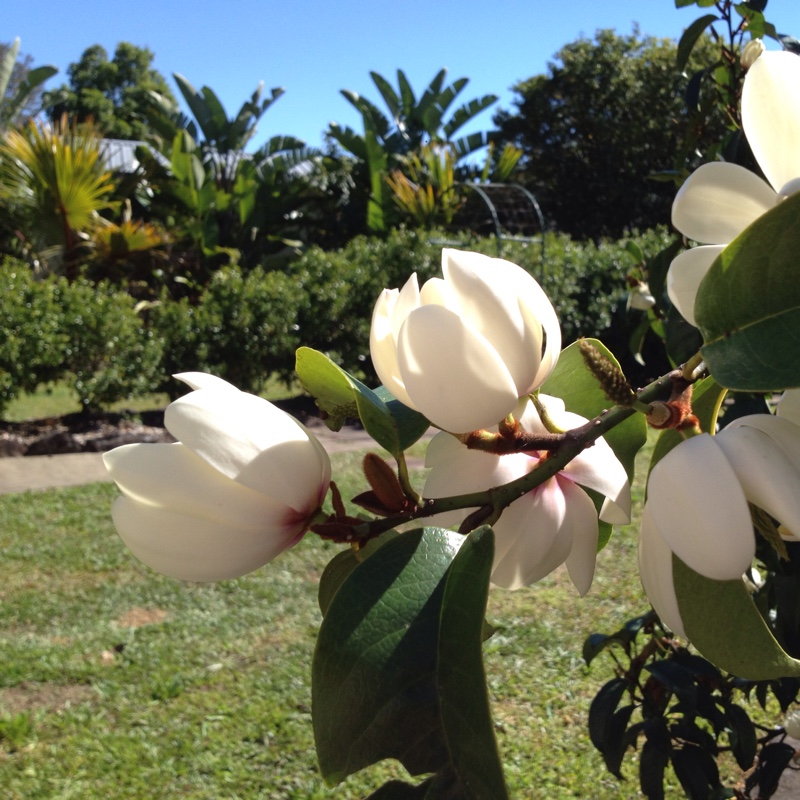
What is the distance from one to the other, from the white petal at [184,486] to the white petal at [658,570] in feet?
0.59

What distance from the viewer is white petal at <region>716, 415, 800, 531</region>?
330 millimetres

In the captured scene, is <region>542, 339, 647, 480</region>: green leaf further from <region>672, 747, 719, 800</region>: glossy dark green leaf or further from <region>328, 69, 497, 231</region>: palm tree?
<region>328, 69, 497, 231</region>: palm tree

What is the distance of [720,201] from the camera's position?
0.41 meters

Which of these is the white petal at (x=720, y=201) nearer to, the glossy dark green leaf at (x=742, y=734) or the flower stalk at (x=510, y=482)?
the flower stalk at (x=510, y=482)

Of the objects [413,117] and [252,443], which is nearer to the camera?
[252,443]

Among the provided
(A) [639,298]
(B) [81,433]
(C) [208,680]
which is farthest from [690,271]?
(B) [81,433]

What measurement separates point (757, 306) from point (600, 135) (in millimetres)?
19902

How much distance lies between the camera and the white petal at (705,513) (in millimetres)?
333

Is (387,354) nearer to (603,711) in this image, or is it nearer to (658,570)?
(658,570)

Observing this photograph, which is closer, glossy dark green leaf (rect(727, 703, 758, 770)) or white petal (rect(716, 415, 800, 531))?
white petal (rect(716, 415, 800, 531))

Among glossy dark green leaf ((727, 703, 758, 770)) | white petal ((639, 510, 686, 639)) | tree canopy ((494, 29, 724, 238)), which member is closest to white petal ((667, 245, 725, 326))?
white petal ((639, 510, 686, 639))

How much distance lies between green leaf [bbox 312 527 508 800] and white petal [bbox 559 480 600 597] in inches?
4.4

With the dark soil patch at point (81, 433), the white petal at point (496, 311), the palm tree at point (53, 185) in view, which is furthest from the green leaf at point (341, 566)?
the palm tree at point (53, 185)

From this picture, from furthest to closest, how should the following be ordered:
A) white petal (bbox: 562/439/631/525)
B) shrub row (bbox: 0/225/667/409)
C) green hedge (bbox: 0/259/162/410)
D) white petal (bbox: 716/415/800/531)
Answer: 1. shrub row (bbox: 0/225/667/409)
2. green hedge (bbox: 0/259/162/410)
3. white petal (bbox: 562/439/631/525)
4. white petal (bbox: 716/415/800/531)
